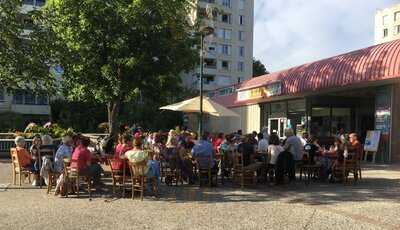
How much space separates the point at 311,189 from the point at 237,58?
235 ft

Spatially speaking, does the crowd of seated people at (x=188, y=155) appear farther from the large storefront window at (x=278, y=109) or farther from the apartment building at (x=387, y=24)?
the apartment building at (x=387, y=24)

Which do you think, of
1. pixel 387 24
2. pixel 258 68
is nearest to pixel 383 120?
pixel 258 68

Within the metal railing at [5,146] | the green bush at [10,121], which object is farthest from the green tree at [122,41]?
the green bush at [10,121]

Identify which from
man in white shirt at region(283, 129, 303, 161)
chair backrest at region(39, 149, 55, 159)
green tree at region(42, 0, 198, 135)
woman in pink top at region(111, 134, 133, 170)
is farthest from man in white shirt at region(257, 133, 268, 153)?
green tree at region(42, 0, 198, 135)

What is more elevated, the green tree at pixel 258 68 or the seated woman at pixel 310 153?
the green tree at pixel 258 68

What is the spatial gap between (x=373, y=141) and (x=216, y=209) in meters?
13.7

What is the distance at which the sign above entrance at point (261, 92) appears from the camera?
93.1 feet

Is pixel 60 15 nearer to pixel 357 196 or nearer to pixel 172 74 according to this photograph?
pixel 172 74

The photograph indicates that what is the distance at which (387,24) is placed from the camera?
322 feet

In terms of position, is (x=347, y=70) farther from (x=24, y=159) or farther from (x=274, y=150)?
(x=24, y=159)

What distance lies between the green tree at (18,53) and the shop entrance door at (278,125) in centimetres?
1805

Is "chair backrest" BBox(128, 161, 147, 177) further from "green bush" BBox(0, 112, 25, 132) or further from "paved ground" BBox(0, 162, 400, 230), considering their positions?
"green bush" BBox(0, 112, 25, 132)

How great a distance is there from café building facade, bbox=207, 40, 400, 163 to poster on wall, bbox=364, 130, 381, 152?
20cm

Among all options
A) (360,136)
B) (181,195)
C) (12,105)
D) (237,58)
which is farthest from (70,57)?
(237,58)
